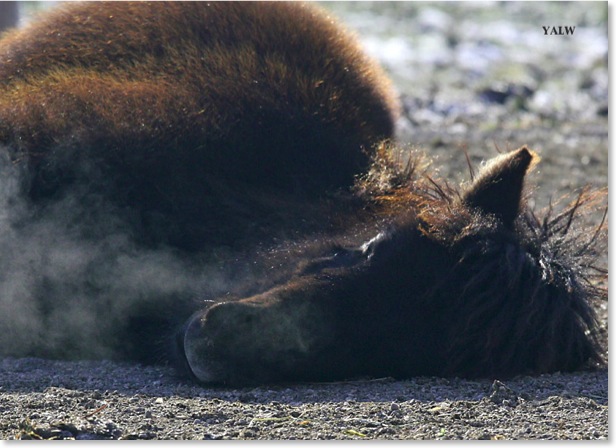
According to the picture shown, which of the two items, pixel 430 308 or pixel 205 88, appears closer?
pixel 430 308

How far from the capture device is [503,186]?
3744mm

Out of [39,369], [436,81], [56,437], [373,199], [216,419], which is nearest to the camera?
[56,437]

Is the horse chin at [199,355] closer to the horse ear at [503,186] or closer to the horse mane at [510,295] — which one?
the horse mane at [510,295]

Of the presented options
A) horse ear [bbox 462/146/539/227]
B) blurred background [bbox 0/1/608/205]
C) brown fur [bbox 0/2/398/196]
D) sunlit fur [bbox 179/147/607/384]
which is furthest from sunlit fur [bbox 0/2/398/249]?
blurred background [bbox 0/1/608/205]

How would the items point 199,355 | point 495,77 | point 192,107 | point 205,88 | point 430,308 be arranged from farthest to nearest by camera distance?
point 495,77
point 205,88
point 192,107
point 430,308
point 199,355

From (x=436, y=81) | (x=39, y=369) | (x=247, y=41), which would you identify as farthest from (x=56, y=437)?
(x=436, y=81)

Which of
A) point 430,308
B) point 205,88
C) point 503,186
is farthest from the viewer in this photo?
point 205,88

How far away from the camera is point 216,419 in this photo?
313 cm

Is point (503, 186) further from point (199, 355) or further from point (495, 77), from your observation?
point (495, 77)

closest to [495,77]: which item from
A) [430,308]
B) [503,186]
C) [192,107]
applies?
[192,107]

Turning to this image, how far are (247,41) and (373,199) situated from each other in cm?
107

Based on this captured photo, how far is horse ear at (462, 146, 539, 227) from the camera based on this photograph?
12.2ft

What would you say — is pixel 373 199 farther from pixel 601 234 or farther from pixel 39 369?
pixel 39 369

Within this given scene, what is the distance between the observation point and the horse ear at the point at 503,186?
3715mm
